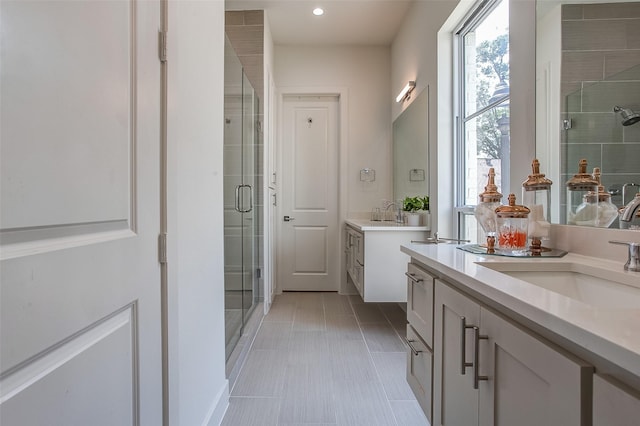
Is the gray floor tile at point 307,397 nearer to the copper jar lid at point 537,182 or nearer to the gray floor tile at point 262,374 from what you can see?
the gray floor tile at point 262,374

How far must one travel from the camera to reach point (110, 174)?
75cm

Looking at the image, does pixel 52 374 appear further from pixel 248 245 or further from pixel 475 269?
pixel 248 245

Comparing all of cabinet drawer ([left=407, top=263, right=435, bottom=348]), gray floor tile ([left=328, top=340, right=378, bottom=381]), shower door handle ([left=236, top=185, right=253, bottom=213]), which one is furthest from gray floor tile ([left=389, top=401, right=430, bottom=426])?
shower door handle ([left=236, top=185, right=253, bottom=213])

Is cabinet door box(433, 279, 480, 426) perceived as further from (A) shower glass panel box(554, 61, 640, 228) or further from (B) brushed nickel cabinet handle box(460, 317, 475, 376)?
→ (A) shower glass panel box(554, 61, 640, 228)

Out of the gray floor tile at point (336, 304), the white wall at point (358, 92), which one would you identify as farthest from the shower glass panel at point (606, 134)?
the white wall at point (358, 92)

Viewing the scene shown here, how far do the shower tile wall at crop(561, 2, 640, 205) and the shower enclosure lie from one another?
1.75m

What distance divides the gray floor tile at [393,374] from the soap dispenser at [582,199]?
128cm

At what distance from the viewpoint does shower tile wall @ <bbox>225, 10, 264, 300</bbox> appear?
3.19 meters

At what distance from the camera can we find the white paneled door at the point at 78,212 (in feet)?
1.68

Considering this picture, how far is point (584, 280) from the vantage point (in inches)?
39.6

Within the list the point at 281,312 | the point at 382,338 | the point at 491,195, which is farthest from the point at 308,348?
the point at 491,195

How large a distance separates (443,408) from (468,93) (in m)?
2.08

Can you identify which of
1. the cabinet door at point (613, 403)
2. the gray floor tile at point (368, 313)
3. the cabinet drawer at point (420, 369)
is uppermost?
the cabinet door at point (613, 403)

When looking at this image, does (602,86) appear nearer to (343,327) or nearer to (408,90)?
(408,90)
